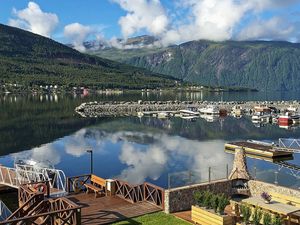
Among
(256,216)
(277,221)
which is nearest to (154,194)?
(256,216)

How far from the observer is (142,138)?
83.2 m

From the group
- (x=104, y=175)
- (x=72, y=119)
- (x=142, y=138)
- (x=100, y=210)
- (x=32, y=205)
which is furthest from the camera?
(x=72, y=119)

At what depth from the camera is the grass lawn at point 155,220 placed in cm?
2408

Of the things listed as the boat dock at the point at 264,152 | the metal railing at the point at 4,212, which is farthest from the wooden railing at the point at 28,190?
the boat dock at the point at 264,152

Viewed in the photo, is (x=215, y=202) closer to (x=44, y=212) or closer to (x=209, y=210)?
(x=209, y=210)

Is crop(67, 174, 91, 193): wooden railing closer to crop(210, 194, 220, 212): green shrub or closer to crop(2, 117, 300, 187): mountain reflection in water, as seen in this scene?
crop(2, 117, 300, 187): mountain reflection in water

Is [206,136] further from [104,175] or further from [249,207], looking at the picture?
[249,207]

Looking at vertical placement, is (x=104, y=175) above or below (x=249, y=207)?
below

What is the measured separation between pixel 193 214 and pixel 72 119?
318ft

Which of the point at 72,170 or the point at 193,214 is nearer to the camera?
the point at 193,214

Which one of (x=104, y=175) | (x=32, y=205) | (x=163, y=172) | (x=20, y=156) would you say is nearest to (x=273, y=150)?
(x=163, y=172)

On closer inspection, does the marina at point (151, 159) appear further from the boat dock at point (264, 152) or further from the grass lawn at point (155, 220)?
the grass lawn at point (155, 220)

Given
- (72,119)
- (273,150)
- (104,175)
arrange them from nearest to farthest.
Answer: (104,175)
(273,150)
(72,119)

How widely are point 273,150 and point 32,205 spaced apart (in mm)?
45899
